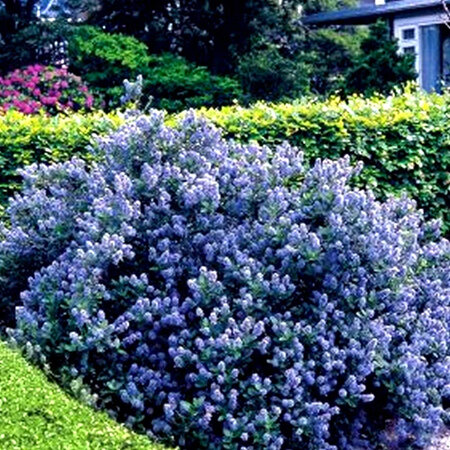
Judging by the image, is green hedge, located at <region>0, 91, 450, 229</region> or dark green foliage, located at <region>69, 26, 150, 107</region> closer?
green hedge, located at <region>0, 91, 450, 229</region>

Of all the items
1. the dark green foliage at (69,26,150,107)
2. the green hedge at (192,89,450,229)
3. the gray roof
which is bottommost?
the green hedge at (192,89,450,229)

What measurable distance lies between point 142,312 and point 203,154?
3.44ft

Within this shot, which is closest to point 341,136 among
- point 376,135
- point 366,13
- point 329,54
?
point 376,135

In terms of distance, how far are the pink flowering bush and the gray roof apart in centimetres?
635

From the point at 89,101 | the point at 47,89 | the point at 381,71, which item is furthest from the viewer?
the point at 381,71

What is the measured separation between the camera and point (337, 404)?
469 cm

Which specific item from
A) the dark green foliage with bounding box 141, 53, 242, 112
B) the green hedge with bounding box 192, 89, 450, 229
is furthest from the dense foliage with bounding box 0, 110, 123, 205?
the dark green foliage with bounding box 141, 53, 242, 112

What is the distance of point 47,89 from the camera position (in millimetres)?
15484

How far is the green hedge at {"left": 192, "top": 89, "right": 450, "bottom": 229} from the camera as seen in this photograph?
7.35 metres

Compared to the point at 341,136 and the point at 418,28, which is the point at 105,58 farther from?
the point at 341,136

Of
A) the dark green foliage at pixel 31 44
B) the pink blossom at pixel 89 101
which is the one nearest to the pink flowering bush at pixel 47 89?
the pink blossom at pixel 89 101

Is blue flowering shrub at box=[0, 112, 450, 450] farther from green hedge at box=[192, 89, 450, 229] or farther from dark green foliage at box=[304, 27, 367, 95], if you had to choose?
dark green foliage at box=[304, 27, 367, 95]

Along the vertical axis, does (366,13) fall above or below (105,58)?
above

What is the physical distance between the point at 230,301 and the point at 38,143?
3.04 meters
